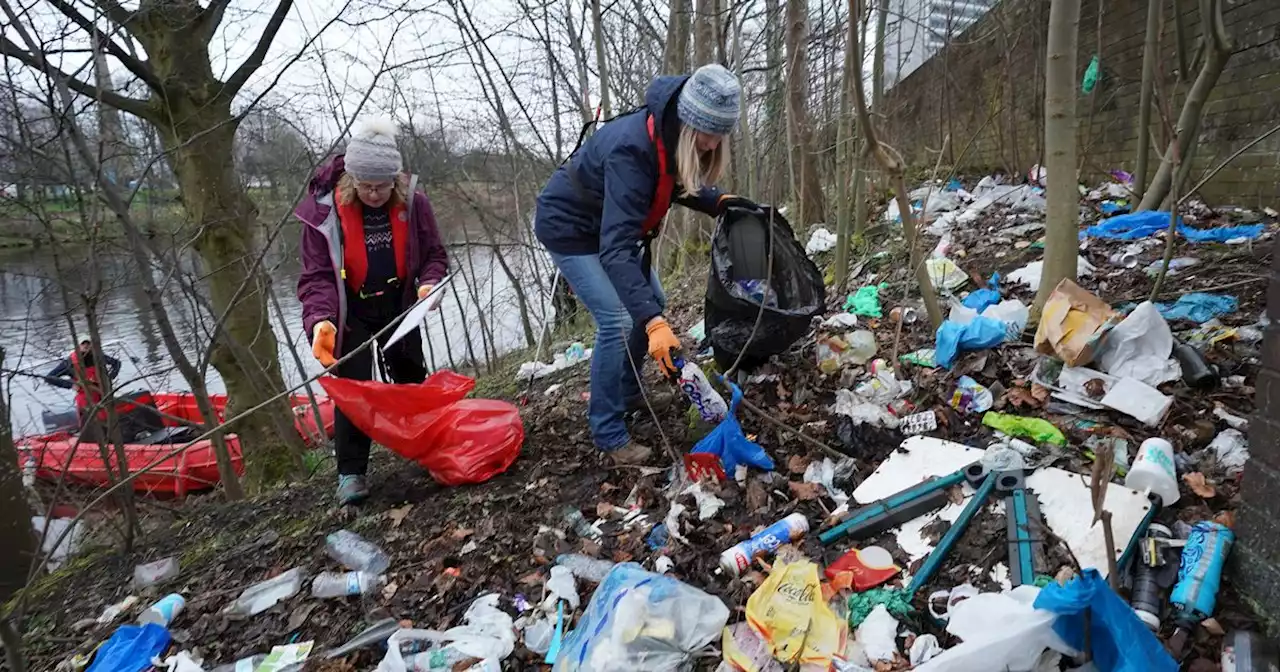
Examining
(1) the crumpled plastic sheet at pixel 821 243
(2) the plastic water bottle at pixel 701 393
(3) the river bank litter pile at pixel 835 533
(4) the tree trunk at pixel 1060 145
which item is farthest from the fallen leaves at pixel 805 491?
(1) the crumpled plastic sheet at pixel 821 243

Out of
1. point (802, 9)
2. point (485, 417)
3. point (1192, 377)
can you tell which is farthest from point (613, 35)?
point (1192, 377)

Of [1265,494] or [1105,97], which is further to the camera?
[1105,97]

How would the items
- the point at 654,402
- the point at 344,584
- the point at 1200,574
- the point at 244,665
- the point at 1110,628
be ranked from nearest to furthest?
the point at 1110,628, the point at 1200,574, the point at 244,665, the point at 344,584, the point at 654,402

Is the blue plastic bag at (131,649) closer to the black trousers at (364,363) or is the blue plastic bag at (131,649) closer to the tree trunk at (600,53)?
the black trousers at (364,363)

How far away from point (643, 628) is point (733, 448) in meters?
0.87

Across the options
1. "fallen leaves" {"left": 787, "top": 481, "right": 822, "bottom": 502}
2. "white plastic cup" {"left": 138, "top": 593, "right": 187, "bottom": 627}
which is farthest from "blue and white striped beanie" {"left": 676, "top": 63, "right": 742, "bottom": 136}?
"white plastic cup" {"left": 138, "top": 593, "right": 187, "bottom": 627}

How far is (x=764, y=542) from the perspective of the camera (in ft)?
6.68

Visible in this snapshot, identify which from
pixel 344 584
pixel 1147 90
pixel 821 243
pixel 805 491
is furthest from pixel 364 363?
pixel 1147 90

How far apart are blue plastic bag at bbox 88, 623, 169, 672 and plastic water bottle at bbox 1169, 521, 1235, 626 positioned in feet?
9.16

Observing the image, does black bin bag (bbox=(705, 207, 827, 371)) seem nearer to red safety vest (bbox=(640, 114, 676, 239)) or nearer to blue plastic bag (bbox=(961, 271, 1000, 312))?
red safety vest (bbox=(640, 114, 676, 239))

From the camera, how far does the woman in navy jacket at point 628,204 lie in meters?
2.30

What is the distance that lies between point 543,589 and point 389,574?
0.63 meters

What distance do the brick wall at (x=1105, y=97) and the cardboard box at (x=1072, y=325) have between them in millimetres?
809

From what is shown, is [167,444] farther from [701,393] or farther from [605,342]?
[701,393]
